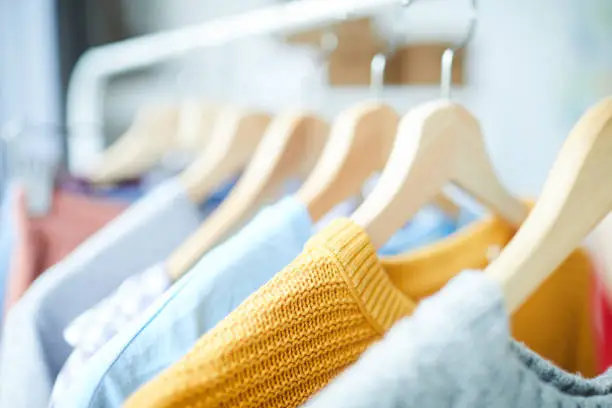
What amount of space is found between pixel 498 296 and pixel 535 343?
329mm

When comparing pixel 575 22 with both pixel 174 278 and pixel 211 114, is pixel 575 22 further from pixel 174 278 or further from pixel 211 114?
pixel 174 278

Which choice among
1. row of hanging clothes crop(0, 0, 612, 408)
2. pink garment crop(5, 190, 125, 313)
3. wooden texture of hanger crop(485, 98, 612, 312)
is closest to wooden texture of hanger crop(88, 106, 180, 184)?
pink garment crop(5, 190, 125, 313)

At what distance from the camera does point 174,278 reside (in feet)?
1.63

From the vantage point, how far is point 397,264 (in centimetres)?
47

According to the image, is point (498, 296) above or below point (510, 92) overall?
above

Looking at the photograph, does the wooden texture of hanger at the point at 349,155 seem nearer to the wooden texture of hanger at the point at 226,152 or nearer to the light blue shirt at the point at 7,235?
the wooden texture of hanger at the point at 226,152

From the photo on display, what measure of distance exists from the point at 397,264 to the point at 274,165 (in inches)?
8.6

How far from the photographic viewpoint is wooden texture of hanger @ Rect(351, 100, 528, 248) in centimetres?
41

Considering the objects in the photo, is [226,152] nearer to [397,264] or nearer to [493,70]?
[397,264]

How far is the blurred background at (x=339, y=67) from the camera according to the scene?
140cm

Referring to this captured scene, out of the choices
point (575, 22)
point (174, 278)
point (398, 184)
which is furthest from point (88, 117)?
point (575, 22)

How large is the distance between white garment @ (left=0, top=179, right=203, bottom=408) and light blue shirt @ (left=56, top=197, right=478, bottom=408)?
91 mm

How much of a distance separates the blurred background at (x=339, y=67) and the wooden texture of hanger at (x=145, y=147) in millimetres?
227

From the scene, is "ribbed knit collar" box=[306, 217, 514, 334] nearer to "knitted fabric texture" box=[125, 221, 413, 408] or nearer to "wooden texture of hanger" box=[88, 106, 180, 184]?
"knitted fabric texture" box=[125, 221, 413, 408]
